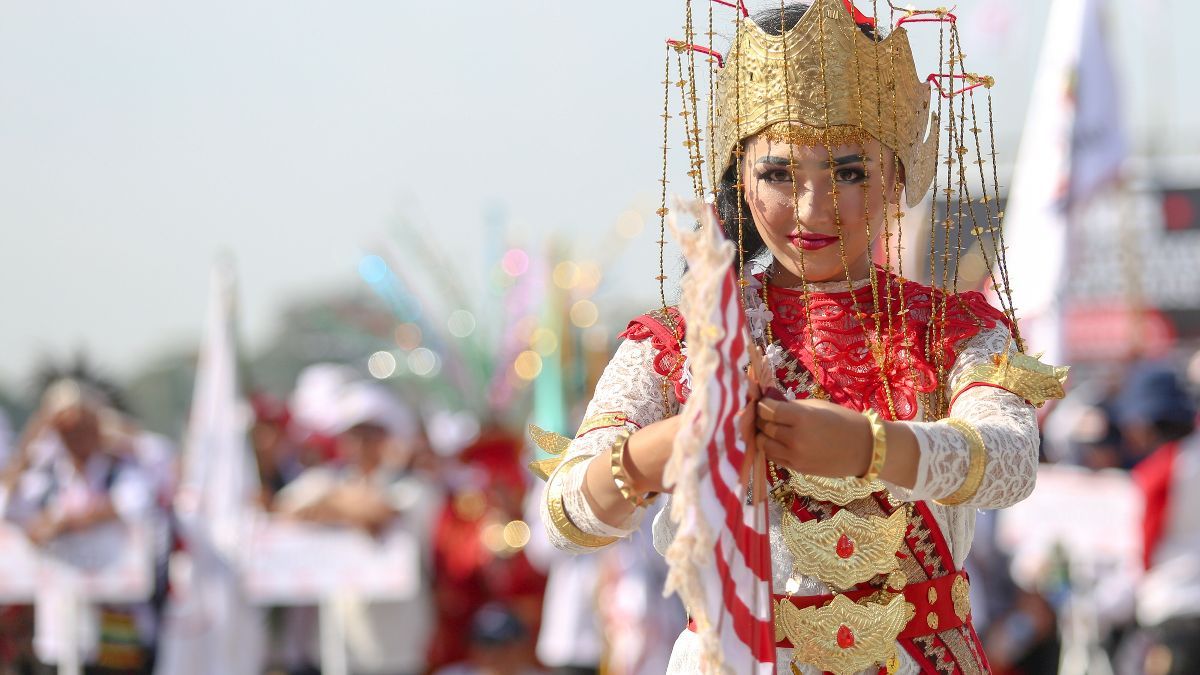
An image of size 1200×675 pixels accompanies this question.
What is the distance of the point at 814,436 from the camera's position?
2400 millimetres

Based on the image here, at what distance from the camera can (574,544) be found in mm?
2775

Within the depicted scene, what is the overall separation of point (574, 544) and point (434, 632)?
716 centimetres

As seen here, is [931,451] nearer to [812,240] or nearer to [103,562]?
[812,240]

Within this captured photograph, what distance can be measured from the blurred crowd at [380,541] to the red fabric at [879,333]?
253 inches

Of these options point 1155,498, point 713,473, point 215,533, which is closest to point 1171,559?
point 1155,498

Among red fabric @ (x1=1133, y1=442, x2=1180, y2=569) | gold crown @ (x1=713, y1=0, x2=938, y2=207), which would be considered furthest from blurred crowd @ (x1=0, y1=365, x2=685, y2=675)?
gold crown @ (x1=713, y1=0, x2=938, y2=207)

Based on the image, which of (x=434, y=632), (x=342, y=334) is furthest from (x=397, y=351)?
(x=434, y=632)

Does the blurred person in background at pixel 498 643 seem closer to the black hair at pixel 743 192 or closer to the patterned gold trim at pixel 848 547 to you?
the black hair at pixel 743 192

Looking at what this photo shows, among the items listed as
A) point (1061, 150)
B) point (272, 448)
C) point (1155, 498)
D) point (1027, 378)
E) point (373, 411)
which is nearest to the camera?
point (1027, 378)

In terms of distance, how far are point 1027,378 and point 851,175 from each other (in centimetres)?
43

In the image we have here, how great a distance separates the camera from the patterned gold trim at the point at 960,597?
2887 mm

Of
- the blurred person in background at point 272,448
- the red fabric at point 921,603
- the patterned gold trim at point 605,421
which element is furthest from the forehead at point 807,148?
the blurred person in background at point 272,448

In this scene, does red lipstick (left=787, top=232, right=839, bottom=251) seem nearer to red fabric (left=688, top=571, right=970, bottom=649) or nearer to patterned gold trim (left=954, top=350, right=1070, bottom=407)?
patterned gold trim (left=954, top=350, right=1070, bottom=407)

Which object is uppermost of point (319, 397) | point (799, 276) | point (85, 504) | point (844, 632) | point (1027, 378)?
point (799, 276)
